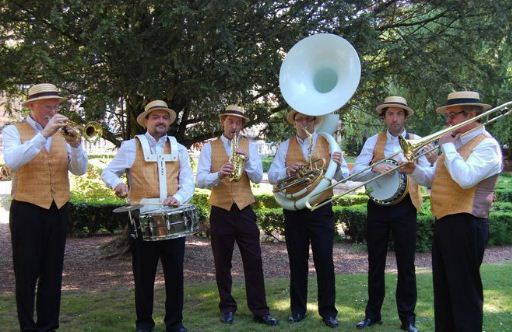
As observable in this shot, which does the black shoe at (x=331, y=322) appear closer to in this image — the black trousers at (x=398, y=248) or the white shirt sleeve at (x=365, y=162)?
the black trousers at (x=398, y=248)

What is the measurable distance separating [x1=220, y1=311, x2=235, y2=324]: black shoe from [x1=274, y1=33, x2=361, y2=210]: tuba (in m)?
1.10

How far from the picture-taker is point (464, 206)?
12.3 feet

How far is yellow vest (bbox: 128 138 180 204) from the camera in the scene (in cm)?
461

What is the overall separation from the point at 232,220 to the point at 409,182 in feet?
5.20

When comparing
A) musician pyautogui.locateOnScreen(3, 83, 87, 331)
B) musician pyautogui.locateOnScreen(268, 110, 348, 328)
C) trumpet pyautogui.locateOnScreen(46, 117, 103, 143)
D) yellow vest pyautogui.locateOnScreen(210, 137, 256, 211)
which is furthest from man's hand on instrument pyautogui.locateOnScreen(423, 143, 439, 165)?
musician pyautogui.locateOnScreen(3, 83, 87, 331)

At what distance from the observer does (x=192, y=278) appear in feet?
25.0

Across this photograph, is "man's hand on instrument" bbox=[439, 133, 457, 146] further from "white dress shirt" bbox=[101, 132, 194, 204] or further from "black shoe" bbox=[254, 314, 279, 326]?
"black shoe" bbox=[254, 314, 279, 326]

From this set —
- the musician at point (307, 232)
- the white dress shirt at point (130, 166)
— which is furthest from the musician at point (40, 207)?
the musician at point (307, 232)

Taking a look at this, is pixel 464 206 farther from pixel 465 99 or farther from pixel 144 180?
pixel 144 180

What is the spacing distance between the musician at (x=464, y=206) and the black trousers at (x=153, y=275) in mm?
2086

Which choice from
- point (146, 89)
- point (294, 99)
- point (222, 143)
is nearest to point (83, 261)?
point (146, 89)

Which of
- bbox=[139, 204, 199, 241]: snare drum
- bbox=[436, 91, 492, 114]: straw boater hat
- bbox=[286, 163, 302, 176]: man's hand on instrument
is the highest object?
bbox=[436, 91, 492, 114]: straw boater hat

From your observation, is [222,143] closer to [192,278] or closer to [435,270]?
[435,270]

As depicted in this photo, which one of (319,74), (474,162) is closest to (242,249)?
(319,74)
